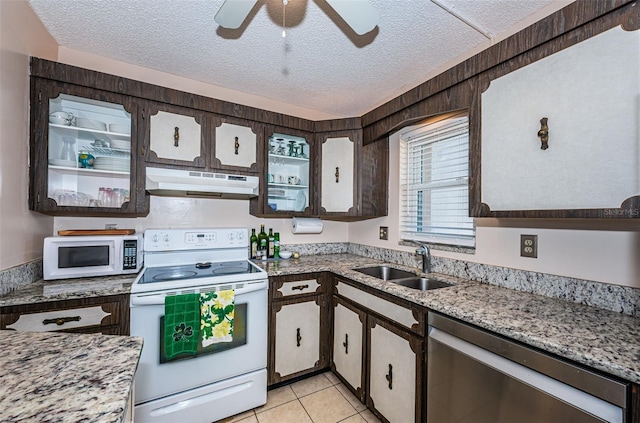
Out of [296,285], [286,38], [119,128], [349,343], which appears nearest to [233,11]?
[286,38]

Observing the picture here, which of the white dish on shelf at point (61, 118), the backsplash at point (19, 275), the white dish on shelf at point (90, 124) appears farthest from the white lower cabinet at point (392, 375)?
the white dish on shelf at point (61, 118)

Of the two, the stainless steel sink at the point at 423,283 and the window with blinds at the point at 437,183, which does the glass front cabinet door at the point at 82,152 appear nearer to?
the stainless steel sink at the point at 423,283

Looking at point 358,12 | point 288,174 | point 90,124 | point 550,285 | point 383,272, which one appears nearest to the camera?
point 358,12

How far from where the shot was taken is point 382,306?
66.4 inches

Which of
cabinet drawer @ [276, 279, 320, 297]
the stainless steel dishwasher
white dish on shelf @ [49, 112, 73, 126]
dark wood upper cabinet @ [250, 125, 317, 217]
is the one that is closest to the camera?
the stainless steel dishwasher

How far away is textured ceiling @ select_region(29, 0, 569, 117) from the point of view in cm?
150

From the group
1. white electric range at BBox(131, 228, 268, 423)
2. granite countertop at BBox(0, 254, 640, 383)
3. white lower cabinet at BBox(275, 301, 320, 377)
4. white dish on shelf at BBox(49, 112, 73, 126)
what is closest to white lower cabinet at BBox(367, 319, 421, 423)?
granite countertop at BBox(0, 254, 640, 383)

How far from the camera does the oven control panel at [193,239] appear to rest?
1.99m

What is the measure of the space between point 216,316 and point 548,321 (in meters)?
1.71

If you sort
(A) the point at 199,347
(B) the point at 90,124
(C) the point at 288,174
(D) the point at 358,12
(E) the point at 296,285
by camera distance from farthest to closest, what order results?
(C) the point at 288,174
(E) the point at 296,285
(B) the point at 90,124
(A) the point at 199,347
(D) the point at 358,12

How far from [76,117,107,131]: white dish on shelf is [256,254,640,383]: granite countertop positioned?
2.10 meters

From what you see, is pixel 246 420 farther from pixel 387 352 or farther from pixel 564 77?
pixel 564 77

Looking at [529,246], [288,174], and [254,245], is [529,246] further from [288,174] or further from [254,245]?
[254,245]

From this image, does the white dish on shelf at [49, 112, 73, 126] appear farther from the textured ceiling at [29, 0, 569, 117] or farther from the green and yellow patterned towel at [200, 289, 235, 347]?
the green and yellow patterned towel at [200, 289, 235, 347]
